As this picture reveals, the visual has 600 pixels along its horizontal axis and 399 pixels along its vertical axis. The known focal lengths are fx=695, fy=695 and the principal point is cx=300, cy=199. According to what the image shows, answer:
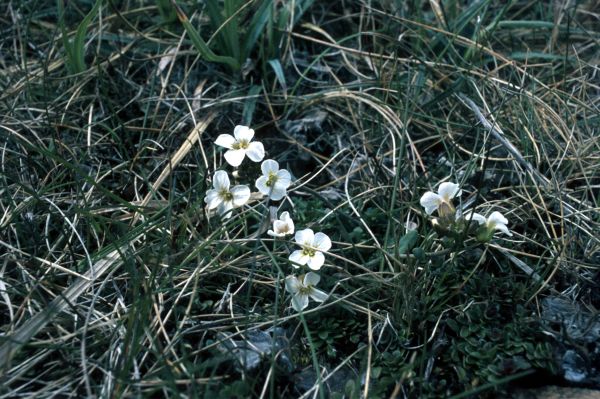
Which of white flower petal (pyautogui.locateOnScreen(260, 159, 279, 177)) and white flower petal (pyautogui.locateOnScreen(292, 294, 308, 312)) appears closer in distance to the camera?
white flower petal (pyautogui.locateOnScreen(292, 294, 308, 312))

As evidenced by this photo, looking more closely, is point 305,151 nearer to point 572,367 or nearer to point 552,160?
point 552,160

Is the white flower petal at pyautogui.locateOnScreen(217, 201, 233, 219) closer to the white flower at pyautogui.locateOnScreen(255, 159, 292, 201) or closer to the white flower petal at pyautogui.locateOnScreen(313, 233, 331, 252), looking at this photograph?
the white flower at pyautogui.locateOnScreen(255, 159, 292, 201)

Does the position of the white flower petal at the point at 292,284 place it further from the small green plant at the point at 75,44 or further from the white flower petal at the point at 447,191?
the small green plant at the point at 75,44

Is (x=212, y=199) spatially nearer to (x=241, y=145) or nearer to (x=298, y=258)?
(x=241, y=145)

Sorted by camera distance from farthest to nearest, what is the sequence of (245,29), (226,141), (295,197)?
A: (245,29)
(295,197)
(226,141)

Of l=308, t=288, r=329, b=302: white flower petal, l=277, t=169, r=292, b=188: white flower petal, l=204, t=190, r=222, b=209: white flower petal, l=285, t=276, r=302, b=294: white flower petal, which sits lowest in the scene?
l=308, t=288, r=329, b=302: white flower petal

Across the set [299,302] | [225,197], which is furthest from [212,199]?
[299,302]

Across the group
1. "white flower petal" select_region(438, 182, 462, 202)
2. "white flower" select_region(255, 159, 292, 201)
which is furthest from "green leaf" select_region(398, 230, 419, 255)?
"white flower" select_region(255, 159, 292, 201)
